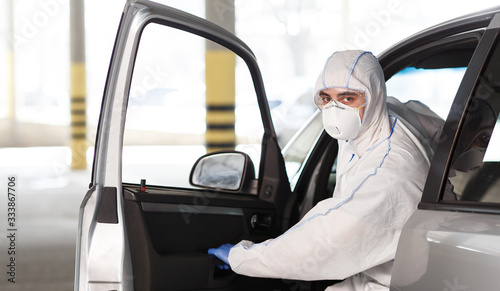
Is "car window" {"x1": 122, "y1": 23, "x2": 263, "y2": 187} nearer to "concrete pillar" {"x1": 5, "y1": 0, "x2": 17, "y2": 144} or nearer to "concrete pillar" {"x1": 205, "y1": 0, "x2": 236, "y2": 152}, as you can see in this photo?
"concrete pillar" {"x1": 205, "y1": 0, "x2": 236, "y2": 152}

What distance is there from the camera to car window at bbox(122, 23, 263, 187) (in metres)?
11.7

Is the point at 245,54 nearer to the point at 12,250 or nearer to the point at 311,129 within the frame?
the point at 311,129

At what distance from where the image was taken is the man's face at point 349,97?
7.32 feet

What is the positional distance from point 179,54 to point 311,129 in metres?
17.6

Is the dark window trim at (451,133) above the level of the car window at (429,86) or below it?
below

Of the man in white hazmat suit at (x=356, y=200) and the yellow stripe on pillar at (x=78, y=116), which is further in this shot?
the yellow stripe on pillar at (x=78, y=116)

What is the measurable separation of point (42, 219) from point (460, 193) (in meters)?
7.90

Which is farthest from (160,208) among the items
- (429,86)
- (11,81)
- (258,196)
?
(11,81)

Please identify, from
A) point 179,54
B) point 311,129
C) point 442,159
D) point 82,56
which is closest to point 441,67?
point 311,129

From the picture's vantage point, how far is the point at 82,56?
51.4 ft

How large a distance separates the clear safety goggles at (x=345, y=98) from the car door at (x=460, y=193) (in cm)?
46

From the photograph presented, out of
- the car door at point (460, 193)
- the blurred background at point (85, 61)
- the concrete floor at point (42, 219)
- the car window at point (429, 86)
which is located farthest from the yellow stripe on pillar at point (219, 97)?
the car door at point (460, 193)

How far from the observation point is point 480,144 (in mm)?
1792

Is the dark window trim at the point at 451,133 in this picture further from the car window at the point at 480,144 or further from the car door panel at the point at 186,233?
the car door panel at the point at 186,233
